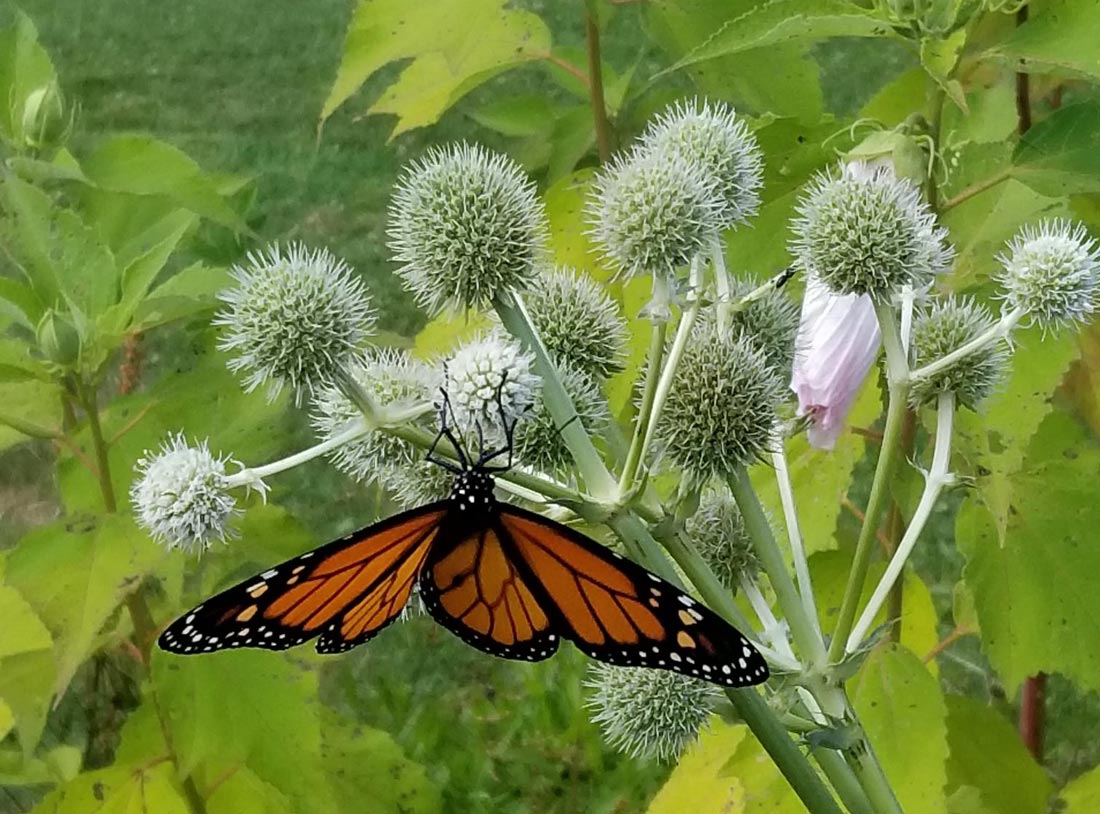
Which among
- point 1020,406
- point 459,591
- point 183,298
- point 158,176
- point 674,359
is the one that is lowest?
point 459,591

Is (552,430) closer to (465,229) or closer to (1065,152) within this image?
(465,229)

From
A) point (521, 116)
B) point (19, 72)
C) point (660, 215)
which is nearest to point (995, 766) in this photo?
point (660, 215)

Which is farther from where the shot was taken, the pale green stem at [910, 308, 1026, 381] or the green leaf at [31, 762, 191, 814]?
the green leaf at [31, 762, 191, 814]

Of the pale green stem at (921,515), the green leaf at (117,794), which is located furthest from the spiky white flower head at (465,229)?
the green leaf at (117,794)

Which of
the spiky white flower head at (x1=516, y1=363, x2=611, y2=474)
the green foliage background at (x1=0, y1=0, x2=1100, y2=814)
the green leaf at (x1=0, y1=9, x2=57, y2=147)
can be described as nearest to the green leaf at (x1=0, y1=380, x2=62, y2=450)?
the green foliage background at (x1=0, y1=0, x2=1100, y2=814)

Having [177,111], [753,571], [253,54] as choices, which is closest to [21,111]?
[753,571]

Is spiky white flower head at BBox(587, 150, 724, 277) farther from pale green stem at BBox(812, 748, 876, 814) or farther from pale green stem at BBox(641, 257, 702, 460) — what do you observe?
pale green stem at BBox(812, 748, 876, 814)

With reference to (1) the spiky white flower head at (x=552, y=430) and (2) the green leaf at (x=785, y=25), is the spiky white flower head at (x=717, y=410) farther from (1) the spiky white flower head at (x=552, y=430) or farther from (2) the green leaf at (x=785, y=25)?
(2) the green leaf at (x=785, y=25)

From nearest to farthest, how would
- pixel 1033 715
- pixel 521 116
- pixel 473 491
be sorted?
1. pixel 473 491
2. pixel 1033 715
3. pixel 521 116
